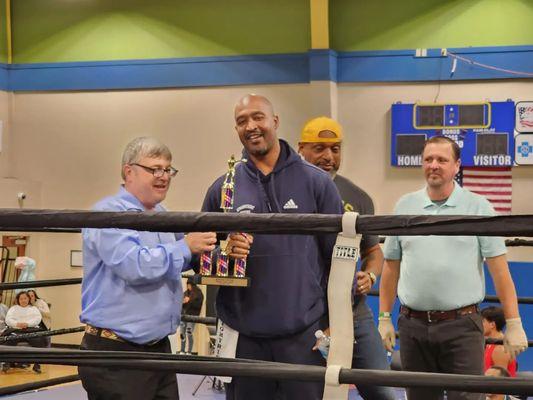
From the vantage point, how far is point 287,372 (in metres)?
1.89

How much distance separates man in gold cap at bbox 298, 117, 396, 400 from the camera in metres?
3.34

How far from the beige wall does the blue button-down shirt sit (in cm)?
756

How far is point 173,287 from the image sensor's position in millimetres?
2920

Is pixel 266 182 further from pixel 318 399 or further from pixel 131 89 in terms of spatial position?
pixel 131 89

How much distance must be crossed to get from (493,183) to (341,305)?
26.9 feet

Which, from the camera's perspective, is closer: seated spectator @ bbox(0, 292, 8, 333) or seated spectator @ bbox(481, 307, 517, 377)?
seated spectator @ bbox(481, 307, 517, 377)

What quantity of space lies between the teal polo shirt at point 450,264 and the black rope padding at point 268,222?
1.65 meters

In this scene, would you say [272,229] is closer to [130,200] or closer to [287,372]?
[287,372]

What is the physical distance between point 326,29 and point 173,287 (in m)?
7.76

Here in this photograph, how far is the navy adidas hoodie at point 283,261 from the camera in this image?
106 inches

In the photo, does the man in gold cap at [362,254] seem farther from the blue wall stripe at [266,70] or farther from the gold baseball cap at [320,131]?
the blue wall stripe at [266,70]

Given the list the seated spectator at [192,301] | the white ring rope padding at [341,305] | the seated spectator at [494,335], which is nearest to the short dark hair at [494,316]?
the seated spectator at [494,335]

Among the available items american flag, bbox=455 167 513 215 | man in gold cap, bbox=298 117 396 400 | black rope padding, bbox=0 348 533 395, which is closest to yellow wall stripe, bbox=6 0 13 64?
american flag, bbox=455 167 513 215

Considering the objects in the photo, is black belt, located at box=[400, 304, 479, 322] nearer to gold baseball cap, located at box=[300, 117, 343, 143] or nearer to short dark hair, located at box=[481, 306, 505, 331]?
gold baseball cap, located at box=[300, 117, 343, 143]
